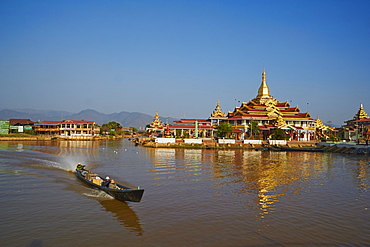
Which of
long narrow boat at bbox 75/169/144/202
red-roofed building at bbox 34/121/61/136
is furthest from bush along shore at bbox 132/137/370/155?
red-roofed building at bbox 34/121/61/136

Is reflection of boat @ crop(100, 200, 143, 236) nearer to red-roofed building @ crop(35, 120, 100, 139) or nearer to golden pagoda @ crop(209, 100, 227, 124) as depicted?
golden pagoda @ crop(209, 100, 227, 124)

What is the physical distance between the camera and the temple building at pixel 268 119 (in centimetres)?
6450

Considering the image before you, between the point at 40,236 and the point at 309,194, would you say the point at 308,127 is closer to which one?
the point at 309,194

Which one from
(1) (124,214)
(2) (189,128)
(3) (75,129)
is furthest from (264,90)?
(1) (124,214)

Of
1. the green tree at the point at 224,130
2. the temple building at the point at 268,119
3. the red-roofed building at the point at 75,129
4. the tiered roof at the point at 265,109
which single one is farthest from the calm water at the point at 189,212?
the red-roofed building at the point at 75,129

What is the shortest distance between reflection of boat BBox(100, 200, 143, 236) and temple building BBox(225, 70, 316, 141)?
48.7 m

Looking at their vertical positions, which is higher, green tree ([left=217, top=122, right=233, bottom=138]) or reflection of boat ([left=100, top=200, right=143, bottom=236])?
green tree ([left=217, top=122, right=233, bottom=138])

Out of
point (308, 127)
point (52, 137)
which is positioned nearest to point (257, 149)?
point (308, 127)

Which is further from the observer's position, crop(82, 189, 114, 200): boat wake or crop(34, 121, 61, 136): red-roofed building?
crop(34, 121, 61, 136): red-roofed building

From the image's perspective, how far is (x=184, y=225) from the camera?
11.9 metres

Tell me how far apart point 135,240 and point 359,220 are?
29.1 feet

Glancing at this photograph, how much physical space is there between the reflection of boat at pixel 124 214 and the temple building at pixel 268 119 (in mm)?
48678

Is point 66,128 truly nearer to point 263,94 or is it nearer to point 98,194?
point 263,94

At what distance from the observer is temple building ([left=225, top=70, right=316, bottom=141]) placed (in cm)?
6450
